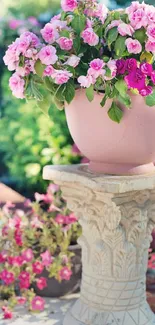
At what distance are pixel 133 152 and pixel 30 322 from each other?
1.34 meters

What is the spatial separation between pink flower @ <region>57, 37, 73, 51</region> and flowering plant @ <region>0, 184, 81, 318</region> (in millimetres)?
1473

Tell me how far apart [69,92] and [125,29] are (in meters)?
0.41

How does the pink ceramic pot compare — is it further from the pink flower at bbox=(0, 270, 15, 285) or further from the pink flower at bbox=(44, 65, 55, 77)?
the pink flower at bbox=(0, 270, 15, 285)

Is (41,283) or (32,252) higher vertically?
(32,252)

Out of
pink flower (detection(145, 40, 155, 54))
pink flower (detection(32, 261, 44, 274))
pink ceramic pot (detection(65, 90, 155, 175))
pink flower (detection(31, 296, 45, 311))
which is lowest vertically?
pink flower (detection(31, 296, 45, 311))

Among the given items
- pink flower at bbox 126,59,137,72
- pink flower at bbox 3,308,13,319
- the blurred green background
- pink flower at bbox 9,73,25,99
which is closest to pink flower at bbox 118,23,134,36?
pink flower at bbox 126,59,137,72

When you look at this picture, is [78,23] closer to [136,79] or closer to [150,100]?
[136,79]

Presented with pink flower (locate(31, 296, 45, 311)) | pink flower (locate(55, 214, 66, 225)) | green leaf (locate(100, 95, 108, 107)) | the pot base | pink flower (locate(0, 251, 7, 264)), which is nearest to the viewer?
green leaf (locate(100, 95, 108, 107))

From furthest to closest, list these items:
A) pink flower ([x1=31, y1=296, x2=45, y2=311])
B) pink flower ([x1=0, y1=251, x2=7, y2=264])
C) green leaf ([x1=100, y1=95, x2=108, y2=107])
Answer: pink flower ([x1=0, y1=251, x2=7, y2=264])
pink flower ([x1=31, y1=296, x2=45, y2=311])
green leaf ([x1=100, y1=95, x2=108, y2=107])

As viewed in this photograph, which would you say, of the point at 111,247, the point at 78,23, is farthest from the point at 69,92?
the point at 111,247

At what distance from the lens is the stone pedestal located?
10.1 feet

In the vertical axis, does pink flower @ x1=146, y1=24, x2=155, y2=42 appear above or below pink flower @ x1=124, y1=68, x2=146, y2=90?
above

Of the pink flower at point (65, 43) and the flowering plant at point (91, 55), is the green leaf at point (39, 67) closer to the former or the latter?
the flowering plant at point (91, 55)

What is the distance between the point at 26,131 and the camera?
5113 mm
